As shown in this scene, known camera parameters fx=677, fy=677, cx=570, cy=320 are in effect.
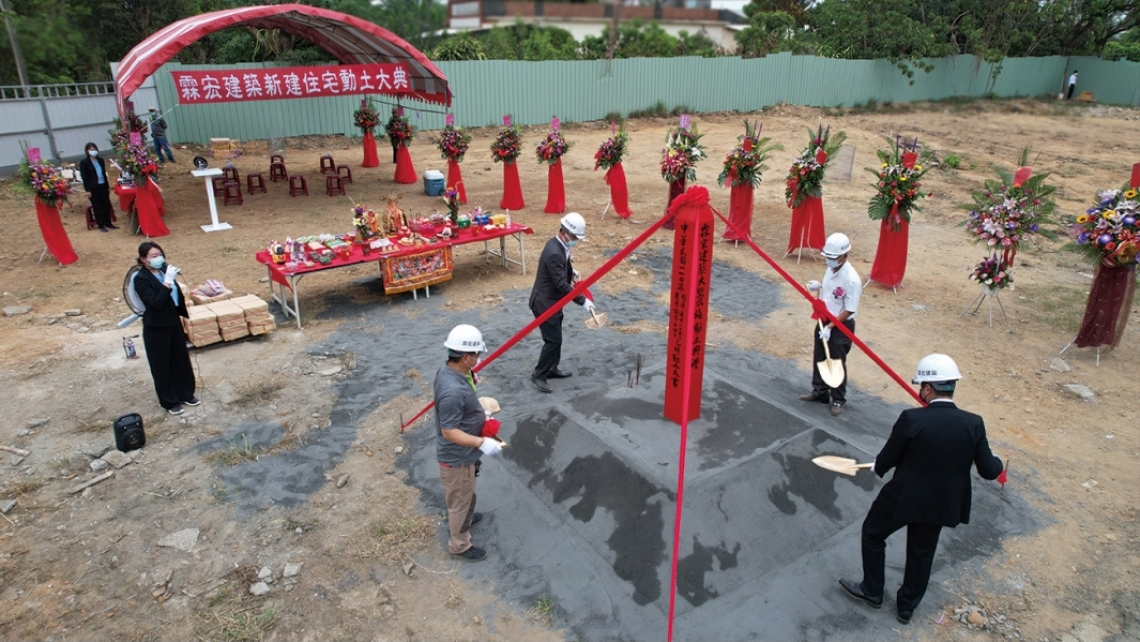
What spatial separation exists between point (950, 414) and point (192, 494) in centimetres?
538

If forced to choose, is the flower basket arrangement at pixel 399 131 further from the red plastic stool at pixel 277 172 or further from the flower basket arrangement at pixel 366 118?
the red plastic stool at pixel 277 172

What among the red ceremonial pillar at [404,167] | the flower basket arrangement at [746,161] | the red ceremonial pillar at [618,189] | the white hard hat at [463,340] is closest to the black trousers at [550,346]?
the white hard hat at [463,340]

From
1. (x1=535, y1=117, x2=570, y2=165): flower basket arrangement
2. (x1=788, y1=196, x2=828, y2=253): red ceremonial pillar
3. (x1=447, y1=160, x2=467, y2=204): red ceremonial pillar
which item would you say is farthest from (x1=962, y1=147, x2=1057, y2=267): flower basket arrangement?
(x1=447, y1=160, x2=467, y2=204): red ceremonial pillar

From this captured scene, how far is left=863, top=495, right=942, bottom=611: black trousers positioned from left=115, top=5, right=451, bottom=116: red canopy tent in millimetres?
9996

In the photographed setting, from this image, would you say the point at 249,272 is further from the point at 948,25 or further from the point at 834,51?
the point at 948,25

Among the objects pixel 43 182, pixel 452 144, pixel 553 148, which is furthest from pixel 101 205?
pixel 553 148

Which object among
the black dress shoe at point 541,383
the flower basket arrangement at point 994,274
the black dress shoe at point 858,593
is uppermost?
the flower basket arrangement at point 994,274

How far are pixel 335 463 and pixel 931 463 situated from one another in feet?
14.9

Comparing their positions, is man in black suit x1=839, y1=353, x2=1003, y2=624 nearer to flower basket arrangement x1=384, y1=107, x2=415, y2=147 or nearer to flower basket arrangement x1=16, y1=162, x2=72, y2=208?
flower basket arrangement x1=16, y1=162, x2=72, y2=208

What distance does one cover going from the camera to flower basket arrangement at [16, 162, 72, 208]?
992 centimetres

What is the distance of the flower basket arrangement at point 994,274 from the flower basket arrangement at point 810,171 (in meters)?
2.87

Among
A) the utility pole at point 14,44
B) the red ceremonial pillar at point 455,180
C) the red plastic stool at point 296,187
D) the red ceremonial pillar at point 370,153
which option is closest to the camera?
the utility pole at point 14,44

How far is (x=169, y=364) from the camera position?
6.33 m

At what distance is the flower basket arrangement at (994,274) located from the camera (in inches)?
328
